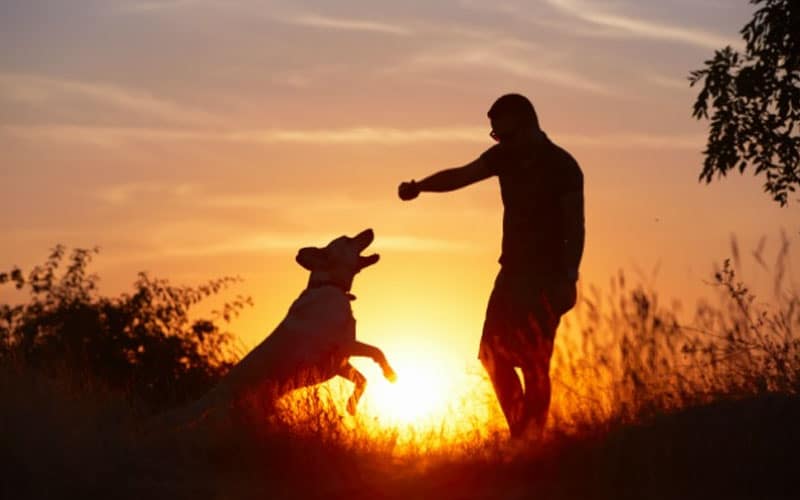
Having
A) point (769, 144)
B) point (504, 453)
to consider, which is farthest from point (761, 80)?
point (504, 453)

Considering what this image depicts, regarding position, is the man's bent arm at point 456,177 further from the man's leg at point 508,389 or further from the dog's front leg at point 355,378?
the dog's front leg at point 355,378

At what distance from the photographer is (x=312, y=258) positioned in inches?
421

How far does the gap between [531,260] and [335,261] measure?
2.91 meters

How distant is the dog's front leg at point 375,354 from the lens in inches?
409

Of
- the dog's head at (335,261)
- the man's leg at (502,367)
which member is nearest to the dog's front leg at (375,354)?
the dog's head at (335,261)

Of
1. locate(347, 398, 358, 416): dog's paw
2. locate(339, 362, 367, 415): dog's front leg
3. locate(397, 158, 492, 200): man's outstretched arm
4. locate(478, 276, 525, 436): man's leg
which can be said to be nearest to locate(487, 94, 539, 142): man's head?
locate(397, 158, 492, 200): man's outstretched arm

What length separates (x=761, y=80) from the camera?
45.6 feet

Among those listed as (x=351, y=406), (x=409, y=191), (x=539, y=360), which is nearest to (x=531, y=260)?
(x=539, y=360)

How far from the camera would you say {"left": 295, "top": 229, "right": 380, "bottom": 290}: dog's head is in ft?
35.1

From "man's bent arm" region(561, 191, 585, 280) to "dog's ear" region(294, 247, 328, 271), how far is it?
3.11 metres

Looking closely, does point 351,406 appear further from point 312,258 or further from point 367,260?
point 367,260

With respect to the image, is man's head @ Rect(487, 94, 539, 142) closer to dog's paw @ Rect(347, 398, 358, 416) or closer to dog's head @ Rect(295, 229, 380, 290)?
dog's paw @ Rect(347, 398, 358, 416)

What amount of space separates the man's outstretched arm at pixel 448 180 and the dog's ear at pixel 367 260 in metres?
2.11

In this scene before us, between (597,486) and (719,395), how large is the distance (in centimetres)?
148
